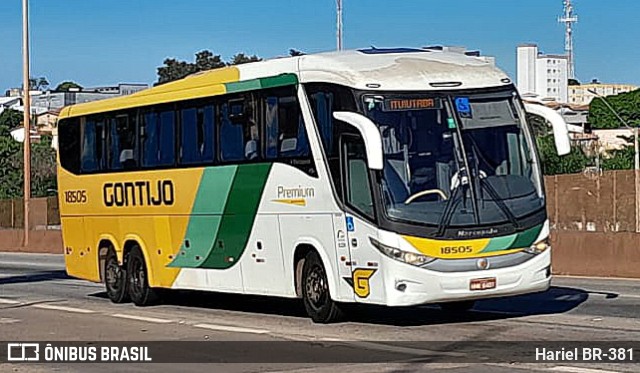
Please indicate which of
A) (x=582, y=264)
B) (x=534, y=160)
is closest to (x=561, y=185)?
(x=582, y=264)

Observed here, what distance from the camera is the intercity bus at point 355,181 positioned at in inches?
574

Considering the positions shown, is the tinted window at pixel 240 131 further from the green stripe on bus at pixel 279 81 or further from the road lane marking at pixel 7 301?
the road lane marking at pixel 7 301

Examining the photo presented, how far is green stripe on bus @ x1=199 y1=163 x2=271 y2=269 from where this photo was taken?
675 inches

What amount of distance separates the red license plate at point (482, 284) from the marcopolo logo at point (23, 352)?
4.98 m

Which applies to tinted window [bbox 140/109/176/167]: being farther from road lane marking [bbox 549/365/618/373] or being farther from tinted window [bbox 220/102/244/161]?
road lane marking [bbox 549/365/618/373]

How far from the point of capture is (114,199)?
2109cm

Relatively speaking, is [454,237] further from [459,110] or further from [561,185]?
[561,185]

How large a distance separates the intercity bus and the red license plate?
0.03 m

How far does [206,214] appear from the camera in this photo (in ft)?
60.5

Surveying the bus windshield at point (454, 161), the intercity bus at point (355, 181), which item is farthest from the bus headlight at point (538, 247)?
the bus windshield at point (454, 161)

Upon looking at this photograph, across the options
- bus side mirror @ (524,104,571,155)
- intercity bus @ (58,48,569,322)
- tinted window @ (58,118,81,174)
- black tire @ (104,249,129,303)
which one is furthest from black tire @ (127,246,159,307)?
bus side mirror @ (524,104,571,155)

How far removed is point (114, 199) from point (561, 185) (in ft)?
52.2

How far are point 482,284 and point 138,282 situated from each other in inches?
307

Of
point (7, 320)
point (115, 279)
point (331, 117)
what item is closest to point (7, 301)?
point (115, 279)
